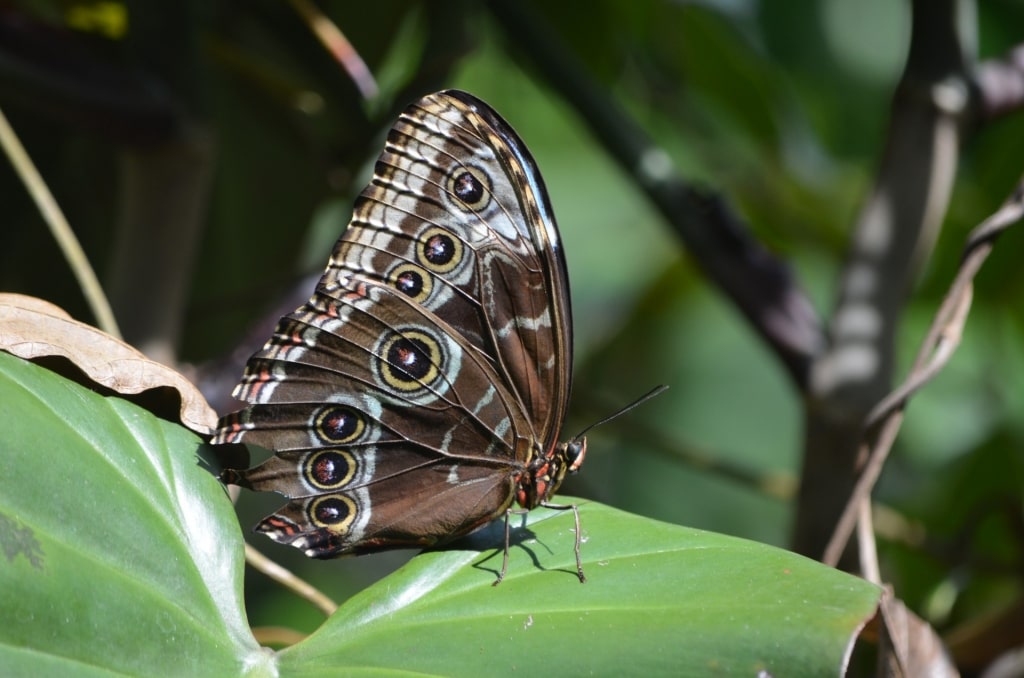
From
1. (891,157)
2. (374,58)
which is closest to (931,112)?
(891,157)

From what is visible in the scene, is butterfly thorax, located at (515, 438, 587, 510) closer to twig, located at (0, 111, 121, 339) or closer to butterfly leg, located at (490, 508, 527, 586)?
butterfly leg, located at (490, 508, 527, 586)

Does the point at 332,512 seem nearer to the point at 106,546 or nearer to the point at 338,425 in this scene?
the point at 338,425

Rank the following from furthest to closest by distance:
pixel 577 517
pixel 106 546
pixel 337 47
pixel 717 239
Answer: pixel 337 47, pixel 717 239, pixel 577 517, pixel 106 546

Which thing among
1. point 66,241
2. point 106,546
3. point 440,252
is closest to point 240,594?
point 106,546

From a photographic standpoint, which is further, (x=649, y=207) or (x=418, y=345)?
(x=649, y=207)

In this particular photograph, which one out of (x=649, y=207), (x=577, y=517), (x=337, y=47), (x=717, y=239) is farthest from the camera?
(x=649, y=207)

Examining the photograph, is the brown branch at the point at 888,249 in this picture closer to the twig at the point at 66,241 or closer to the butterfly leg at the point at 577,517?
the butterfly leg at the point at 577,517

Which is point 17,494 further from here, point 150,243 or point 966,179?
point 966,179

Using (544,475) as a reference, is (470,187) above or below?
above
